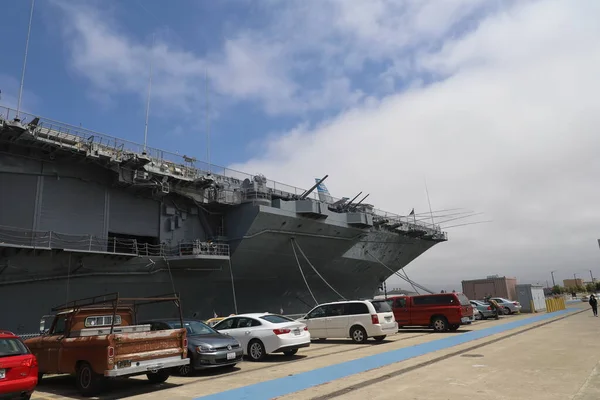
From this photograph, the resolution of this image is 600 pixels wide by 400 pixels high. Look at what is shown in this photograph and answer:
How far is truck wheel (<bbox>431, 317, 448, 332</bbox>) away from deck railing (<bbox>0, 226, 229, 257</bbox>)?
10.4 m

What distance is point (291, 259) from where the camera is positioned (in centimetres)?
2391

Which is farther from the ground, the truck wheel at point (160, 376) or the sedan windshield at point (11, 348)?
the sedan windshield at point (11, 348)

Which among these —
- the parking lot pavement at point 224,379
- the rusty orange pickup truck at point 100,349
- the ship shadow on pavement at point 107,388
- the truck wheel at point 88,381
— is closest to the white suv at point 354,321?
the parking lot pavement at point 224,379

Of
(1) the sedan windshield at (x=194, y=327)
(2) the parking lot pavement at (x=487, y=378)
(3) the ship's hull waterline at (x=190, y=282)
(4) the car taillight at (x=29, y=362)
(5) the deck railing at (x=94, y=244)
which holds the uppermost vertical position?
(5) the deck railing at (x=94, y=244)

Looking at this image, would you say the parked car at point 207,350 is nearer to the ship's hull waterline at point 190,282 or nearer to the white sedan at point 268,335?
the white sedan at point 268,335

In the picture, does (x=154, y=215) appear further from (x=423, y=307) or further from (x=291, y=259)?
(x=423, y=307)

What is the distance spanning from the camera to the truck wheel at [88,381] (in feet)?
25.3

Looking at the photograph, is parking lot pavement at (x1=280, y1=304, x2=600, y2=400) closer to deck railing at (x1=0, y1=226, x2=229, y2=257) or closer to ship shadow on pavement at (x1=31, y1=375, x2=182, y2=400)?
ship shadow on pavement at (x1=31, y1=375, x2=182, y2=400)

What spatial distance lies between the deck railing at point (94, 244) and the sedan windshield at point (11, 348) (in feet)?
27.9

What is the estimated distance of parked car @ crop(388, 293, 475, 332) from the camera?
18.0m

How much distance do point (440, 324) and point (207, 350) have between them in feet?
39.8

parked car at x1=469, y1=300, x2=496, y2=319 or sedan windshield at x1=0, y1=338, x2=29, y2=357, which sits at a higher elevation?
sedan windshield at x1=0, y1=338, x2=29, y2=357

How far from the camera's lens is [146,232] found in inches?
802

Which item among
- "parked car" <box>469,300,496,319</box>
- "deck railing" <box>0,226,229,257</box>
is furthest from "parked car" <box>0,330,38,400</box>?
"parked car" <box>469,300,496,319</box>
